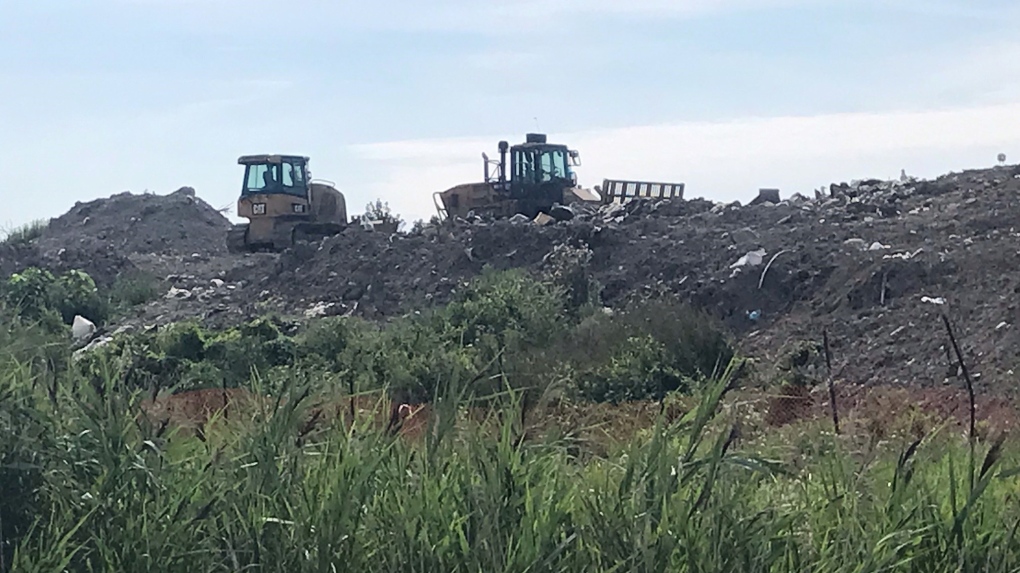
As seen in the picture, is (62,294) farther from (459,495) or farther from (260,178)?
(459,495)

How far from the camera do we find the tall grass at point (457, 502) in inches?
200

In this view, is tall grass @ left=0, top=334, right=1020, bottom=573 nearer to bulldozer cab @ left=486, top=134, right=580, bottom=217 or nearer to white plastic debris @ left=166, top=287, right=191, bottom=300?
white plastic debris @ left=166, top=287, right=191, bottom=300

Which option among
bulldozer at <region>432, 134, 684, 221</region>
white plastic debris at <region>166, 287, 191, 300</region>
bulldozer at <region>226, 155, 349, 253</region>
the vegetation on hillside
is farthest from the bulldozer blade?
the vegetation on hillside

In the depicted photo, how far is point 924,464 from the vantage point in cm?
604

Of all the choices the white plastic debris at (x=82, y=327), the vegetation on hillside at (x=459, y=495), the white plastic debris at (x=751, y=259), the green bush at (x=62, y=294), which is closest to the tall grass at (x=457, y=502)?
the vegetation on hillside at (x=459, y=495)

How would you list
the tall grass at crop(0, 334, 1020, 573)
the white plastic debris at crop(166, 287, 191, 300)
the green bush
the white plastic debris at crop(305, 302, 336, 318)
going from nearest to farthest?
the tall grass at crop(0, 334, 1020, 573)
the white plastic debris at crop(305, 302, 336, 318)
the green bush
the white plastic debris at crop(166, 287, 191, 300)

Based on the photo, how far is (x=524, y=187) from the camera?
33.8 metres

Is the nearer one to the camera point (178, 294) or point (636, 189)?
point (178, 294)

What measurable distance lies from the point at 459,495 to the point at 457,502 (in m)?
0.03

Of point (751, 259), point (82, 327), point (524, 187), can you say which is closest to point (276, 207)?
point (524, 187)

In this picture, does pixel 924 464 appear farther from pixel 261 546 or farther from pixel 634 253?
pixel 634 253

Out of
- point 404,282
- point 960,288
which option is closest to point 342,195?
point 404,282

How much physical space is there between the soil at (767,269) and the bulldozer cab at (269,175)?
1.73 m

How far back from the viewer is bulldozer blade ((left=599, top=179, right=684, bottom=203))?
120ft
